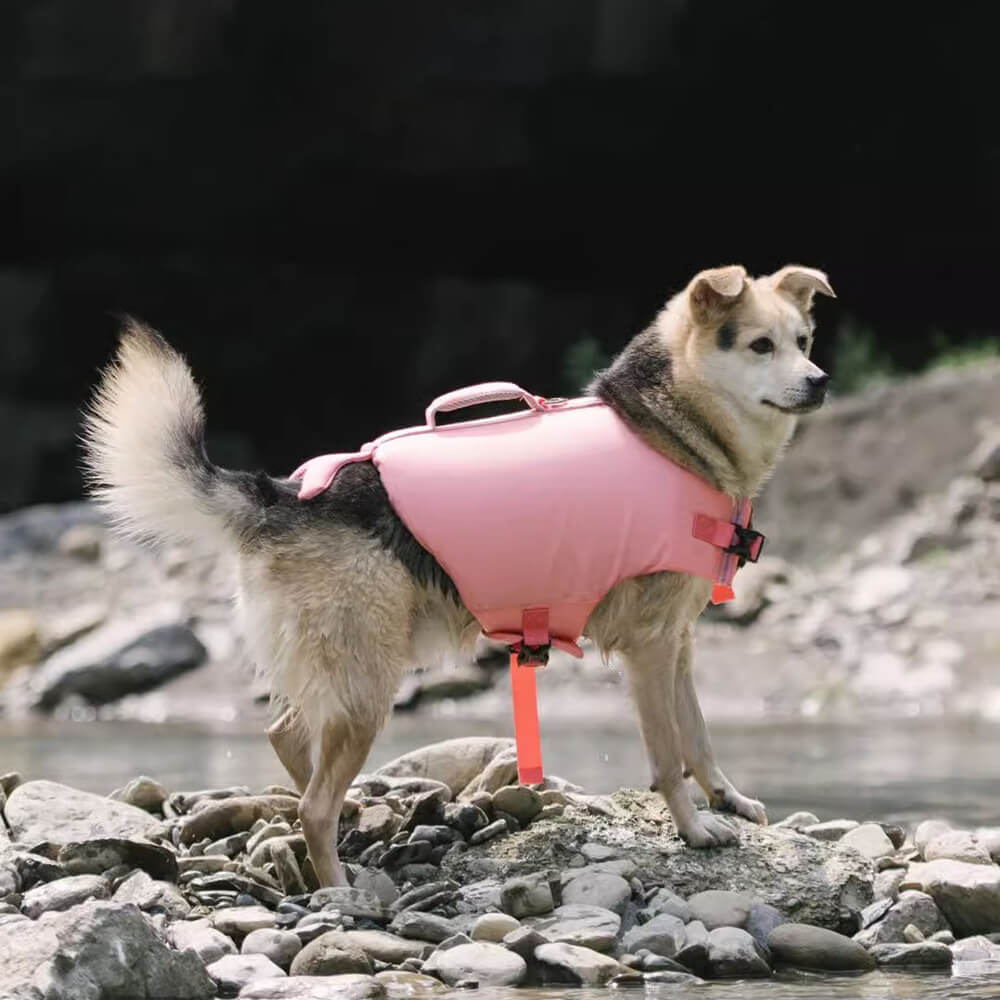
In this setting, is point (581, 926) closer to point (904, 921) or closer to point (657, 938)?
point (657, 938)

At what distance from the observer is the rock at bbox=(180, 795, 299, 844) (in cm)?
600

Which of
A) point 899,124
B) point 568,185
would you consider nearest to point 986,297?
point 899,124

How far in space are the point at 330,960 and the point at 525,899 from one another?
733 mm

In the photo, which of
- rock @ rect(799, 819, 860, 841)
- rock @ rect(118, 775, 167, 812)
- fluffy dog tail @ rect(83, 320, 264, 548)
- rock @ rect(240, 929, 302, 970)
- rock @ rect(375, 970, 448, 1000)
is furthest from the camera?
rock @ rect(118, 775, 167, 812)

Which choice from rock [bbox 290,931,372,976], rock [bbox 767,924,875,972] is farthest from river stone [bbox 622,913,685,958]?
rock [bbox 290,931,372,976]

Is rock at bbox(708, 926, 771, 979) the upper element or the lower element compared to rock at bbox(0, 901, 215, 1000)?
lower

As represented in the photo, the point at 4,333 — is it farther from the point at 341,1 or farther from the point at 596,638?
the point at 596,638

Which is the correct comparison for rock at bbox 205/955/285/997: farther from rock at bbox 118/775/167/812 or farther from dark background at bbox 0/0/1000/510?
dark background at bbox 0/0/1000/510

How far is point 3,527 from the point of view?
51.9ft

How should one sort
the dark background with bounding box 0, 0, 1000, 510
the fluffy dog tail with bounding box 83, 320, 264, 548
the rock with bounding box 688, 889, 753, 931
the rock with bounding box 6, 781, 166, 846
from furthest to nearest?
the dark background with bounding box 0, 0, 1000, 510, the rock with bounding box 6, 781, 166, 846, the fluffy dog tail with bounding box 83, 320, 264, 548, the rock with bounding box 688, 889, 753, 931

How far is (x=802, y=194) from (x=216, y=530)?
15.4 meters

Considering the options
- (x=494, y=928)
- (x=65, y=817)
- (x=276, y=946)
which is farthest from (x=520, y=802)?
(x=65, y=817)

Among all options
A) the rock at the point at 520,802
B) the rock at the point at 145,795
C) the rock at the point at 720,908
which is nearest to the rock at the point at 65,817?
the rock at the point at 145,795

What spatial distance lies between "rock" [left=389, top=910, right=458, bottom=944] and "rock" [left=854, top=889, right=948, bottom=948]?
1262 millimetres
